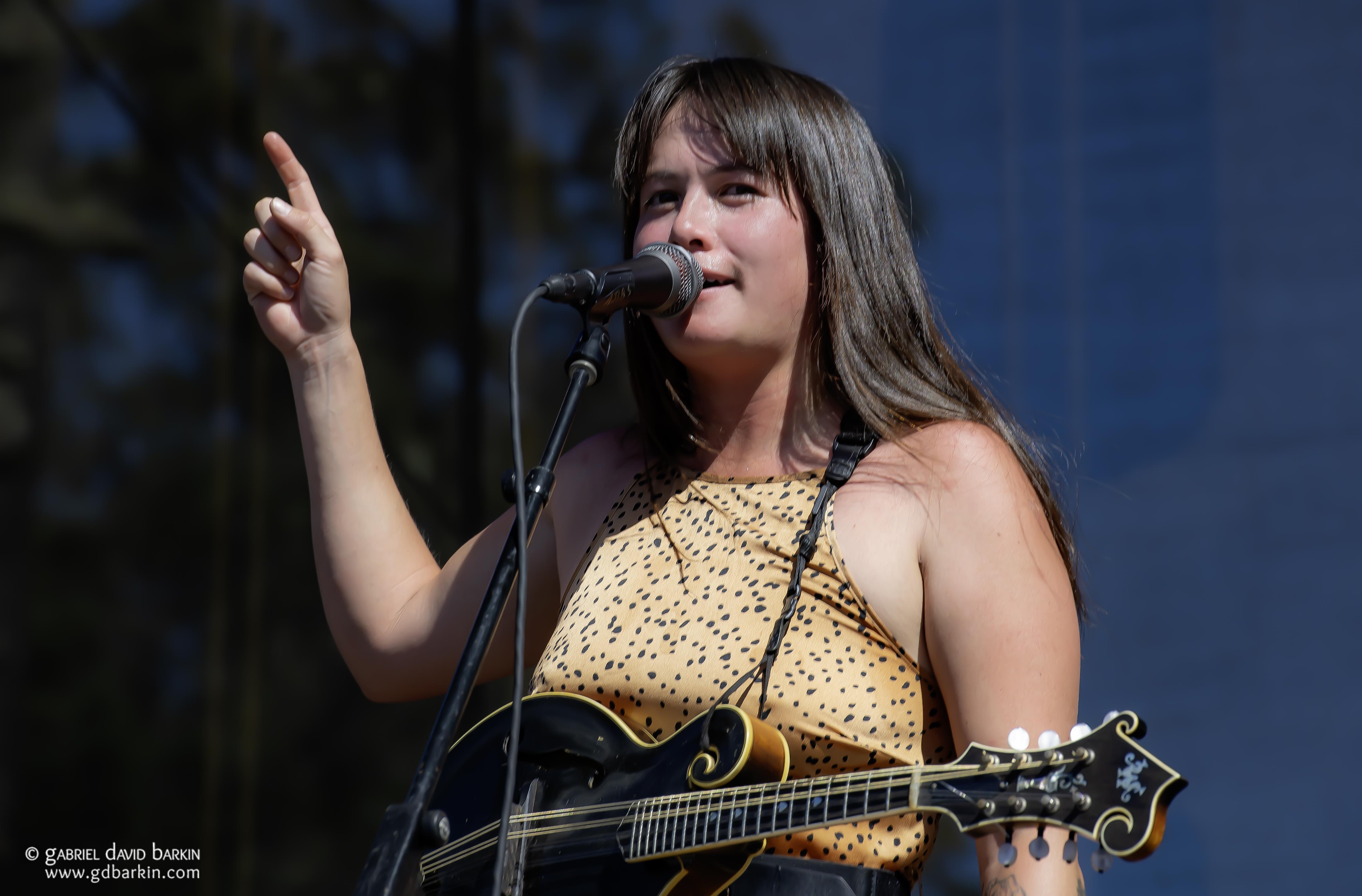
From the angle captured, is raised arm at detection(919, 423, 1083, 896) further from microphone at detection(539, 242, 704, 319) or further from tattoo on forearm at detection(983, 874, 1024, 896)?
microphone at detection(539, 242, 704, 319)

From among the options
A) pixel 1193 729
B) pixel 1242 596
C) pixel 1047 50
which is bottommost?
pixel 1193 729

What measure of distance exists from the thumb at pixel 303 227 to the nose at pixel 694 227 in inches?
18.4

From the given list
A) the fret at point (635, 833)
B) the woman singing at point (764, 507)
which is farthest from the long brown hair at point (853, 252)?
the fret at point (635, 833)

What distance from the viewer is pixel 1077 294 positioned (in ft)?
9.76

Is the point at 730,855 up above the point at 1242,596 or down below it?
below

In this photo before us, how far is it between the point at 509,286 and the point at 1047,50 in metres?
1.62

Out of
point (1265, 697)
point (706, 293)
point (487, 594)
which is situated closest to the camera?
point (487, 594)

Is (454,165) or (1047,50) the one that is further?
(454,165)

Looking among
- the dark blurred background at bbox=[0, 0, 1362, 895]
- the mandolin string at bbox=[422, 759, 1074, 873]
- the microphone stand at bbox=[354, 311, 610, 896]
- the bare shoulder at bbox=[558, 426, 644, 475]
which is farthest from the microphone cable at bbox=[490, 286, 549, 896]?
the dark blurred background at bbox=[0, 0, 1362, 895]

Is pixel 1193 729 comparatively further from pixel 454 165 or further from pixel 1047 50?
pixel 454 165

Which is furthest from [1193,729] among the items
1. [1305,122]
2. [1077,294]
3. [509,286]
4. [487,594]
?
[509,286]

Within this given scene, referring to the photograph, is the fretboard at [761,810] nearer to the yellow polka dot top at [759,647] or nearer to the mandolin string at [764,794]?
the mandolin string at [764,794]

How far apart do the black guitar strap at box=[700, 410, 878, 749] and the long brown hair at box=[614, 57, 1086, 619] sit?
4cm

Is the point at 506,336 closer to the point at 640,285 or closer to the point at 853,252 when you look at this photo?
the point at 853,252
